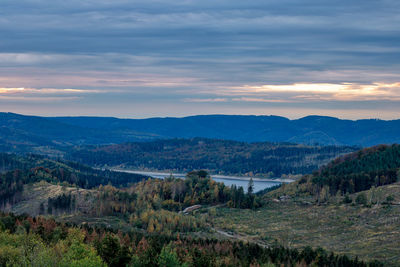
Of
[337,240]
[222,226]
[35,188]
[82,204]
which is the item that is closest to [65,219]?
[82,204]

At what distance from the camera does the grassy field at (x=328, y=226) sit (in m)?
107

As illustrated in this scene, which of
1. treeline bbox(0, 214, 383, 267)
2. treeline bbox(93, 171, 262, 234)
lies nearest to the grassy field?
treeline bbox(93, 171, 262, 234)

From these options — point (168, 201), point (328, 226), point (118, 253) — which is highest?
point (118, 253)

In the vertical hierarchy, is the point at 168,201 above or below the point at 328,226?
below

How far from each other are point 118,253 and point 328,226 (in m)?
76.8

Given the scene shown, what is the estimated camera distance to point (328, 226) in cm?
13100

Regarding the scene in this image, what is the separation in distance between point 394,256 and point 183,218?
60.2 meters

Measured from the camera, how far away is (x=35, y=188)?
196 meters

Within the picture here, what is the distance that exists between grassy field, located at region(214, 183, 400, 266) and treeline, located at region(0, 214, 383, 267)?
61.0ft

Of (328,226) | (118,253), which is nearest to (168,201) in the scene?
(328,226)

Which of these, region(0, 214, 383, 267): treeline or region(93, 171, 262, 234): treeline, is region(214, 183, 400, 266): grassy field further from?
region(0, 214, 383, 267): treeline

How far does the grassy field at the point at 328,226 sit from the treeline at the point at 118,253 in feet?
61.0

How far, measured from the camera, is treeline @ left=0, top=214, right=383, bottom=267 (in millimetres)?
64062

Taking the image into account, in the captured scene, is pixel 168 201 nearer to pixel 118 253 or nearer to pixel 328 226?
pixel 328 226
